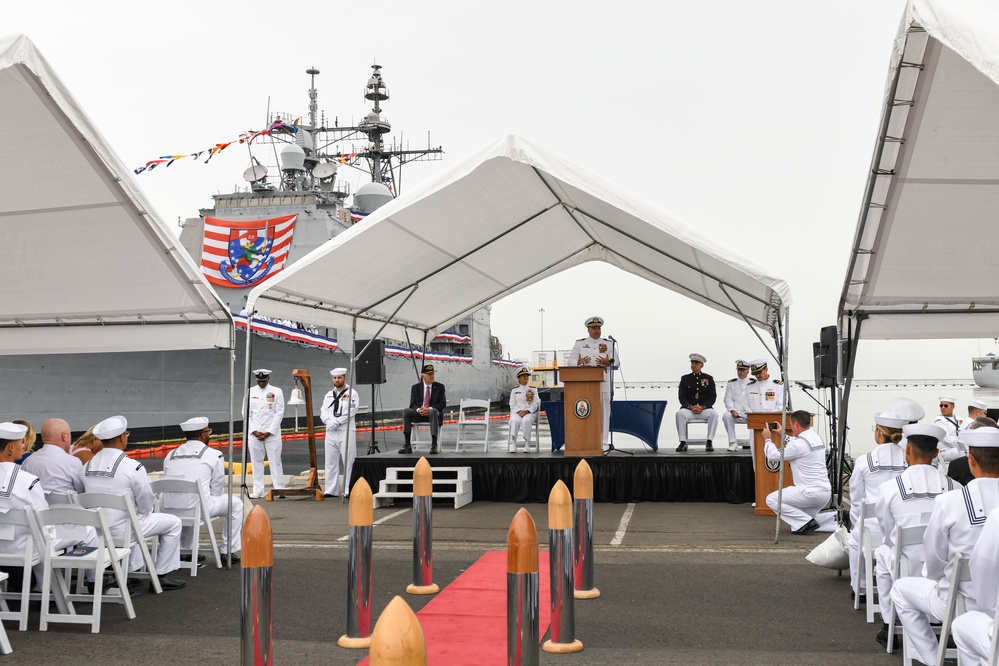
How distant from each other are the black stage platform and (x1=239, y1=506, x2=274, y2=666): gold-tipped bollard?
8279mm

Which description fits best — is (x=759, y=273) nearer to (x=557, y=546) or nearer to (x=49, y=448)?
(x=557, y=546)

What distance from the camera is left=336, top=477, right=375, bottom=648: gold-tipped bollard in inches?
204

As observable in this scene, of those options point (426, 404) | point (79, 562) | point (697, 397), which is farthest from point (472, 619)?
point (697, 397)

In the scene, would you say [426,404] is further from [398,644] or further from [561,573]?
[398,644]

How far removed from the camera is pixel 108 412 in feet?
73.0

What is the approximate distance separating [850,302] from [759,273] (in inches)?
40.3

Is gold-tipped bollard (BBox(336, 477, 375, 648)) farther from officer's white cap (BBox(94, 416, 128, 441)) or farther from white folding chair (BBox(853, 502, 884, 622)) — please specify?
white folding chair (BBox(853, 502, 884, 622))

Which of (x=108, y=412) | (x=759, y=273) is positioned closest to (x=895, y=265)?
(x=759, y=273)

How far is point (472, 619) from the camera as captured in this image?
569 cm

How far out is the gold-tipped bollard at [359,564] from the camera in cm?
518

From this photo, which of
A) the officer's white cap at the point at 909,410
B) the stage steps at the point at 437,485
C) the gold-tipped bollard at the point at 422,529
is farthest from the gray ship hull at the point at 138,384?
the officer's white cap at the point at 909,410

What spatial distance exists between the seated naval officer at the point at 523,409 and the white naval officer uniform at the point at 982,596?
10.4 m

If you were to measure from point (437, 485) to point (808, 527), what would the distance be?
5069 millimetres

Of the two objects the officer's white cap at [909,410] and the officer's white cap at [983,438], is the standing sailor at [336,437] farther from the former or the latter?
the officer's white cap at [983,438]
